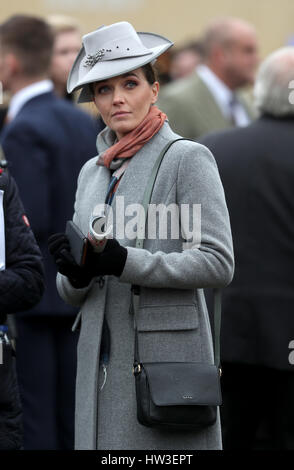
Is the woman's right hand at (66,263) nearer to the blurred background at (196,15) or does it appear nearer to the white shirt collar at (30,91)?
the white shirt collar at (30,91)

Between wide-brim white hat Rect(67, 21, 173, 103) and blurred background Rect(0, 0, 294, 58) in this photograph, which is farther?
blurred background Rect(0, 0, 294, 58)

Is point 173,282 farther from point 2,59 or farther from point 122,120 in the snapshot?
point 2,59

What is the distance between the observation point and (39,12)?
11.4 metres

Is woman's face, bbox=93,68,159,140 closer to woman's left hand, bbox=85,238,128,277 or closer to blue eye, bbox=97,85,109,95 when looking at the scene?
blue eye, bbox=97,85,109,95

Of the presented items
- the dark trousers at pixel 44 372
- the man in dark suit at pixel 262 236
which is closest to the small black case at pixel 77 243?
the man in dark suit at pixel 262 236

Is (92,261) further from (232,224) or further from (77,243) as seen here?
(232,224)

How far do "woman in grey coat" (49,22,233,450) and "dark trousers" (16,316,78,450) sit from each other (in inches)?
75.3

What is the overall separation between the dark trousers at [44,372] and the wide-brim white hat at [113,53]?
212cm

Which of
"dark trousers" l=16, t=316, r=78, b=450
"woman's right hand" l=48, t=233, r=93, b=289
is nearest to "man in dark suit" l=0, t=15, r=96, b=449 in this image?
"dark trousers" l=16, t=316, r=78, b=450

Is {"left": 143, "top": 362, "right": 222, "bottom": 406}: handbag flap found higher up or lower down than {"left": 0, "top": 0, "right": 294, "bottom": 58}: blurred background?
lower down

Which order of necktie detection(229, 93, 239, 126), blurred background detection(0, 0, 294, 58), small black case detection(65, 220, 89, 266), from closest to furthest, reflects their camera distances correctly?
small black case detection(65, 220, 89, 266), necktie detection(229, 93, 239, 126), blurred background detection(0, 0, 294, 58)

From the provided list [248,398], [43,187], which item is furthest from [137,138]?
[248,398]

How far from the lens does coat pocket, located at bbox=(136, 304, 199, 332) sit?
3.07 m

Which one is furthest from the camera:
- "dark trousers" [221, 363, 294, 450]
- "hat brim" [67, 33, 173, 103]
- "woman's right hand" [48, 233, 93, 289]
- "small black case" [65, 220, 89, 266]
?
"dark trousers" [221, 363, 294, 450]
